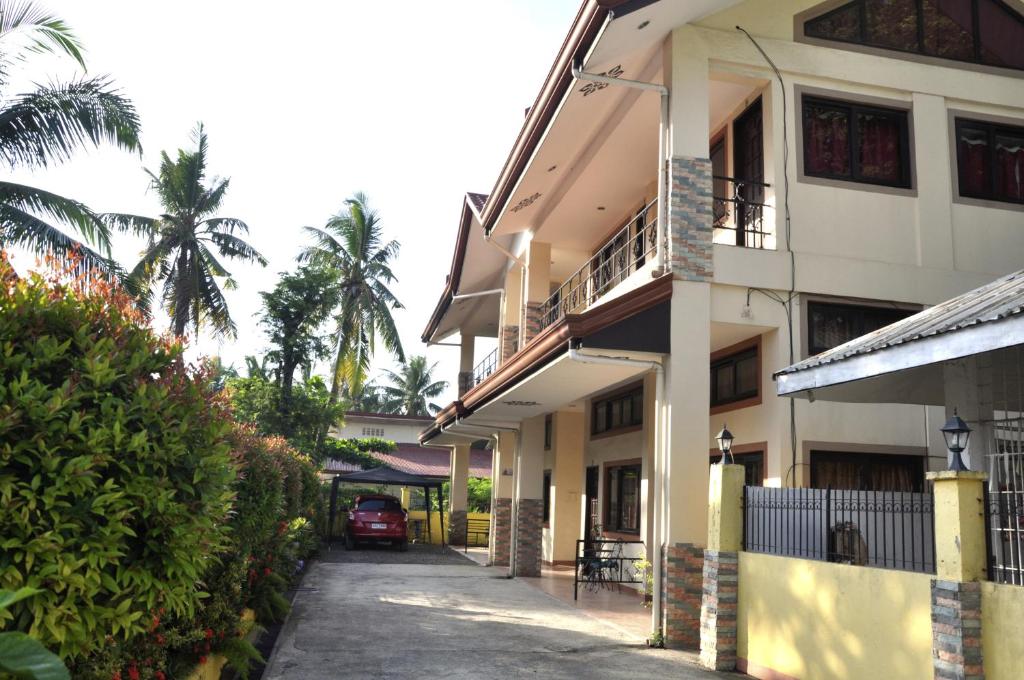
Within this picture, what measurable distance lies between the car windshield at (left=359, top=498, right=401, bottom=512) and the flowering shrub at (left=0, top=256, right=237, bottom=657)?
19.9 metres

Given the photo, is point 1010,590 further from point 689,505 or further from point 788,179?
point 788,179

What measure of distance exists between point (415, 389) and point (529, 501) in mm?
44601

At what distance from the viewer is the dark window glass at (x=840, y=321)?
36.1ft

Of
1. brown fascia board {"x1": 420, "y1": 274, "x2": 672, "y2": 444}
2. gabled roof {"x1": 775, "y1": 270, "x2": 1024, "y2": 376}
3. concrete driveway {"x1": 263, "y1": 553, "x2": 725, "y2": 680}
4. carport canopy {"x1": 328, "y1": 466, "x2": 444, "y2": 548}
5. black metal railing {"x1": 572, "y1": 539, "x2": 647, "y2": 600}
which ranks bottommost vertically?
concrete driveway {"x1": 263, "y1": 553, "x2": 725, "y2": 680}

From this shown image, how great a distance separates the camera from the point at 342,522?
27.7 m

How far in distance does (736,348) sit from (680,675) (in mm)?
5010

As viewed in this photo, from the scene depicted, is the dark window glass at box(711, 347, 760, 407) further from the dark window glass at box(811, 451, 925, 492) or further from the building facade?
the dark window glass at box(811, 451, 925, 492)

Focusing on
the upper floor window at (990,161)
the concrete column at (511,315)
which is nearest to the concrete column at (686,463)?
the upper floor window at (990,161)

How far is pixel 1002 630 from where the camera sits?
232 inches

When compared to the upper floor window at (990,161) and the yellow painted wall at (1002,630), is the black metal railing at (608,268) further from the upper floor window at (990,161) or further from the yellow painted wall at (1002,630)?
the yellow painted wall at (1002,630)

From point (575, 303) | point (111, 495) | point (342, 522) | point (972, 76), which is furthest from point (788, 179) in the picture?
point (342, 522)

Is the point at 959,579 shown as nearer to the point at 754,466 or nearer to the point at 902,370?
the point at 902,370

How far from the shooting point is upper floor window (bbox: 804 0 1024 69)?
11.9 metres

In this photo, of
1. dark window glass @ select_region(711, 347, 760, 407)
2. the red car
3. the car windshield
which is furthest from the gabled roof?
the car windshield
